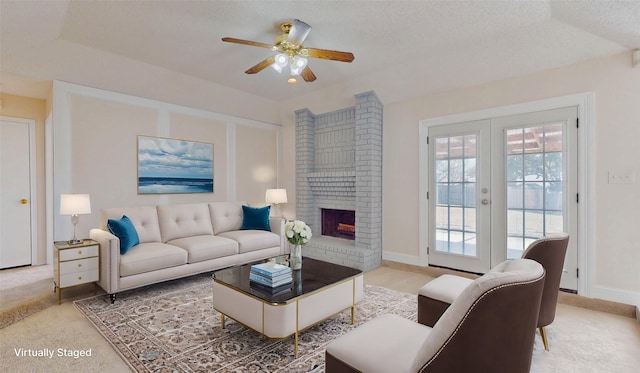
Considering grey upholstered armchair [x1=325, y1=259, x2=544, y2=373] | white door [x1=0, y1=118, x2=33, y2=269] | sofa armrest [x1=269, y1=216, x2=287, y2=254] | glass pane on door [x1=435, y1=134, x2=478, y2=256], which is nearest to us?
grey upholstered armchair [x1=325, y1=259, x2=544, y2=373]

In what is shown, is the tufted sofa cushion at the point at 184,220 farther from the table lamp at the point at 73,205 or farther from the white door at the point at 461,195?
the white door at the point at 461,195

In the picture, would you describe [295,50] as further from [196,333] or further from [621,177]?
[621,177]

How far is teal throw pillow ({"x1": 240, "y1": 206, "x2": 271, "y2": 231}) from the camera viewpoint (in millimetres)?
4609

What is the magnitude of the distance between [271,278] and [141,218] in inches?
94.7

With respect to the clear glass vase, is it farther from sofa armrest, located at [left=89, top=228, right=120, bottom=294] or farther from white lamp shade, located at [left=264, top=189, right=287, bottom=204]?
white lamp shade, located at [left=264, top=189, right=287, bottom=204]

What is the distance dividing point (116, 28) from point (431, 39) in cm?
327

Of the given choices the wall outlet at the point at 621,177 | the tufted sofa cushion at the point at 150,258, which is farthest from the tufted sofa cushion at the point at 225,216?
the wall outlet at the point at 621,177

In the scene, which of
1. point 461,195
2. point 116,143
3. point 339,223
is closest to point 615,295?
point 461,195

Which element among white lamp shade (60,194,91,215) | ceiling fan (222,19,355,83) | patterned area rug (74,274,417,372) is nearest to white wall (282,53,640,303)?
patterned area rug (74,274,417,372)

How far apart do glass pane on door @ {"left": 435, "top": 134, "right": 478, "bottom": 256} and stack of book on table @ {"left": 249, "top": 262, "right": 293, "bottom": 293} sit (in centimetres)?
251

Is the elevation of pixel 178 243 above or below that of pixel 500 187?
below

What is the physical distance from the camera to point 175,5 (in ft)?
8.95

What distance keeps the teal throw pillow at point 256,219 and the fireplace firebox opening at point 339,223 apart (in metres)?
1.19

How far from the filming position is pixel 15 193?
13.9ft
